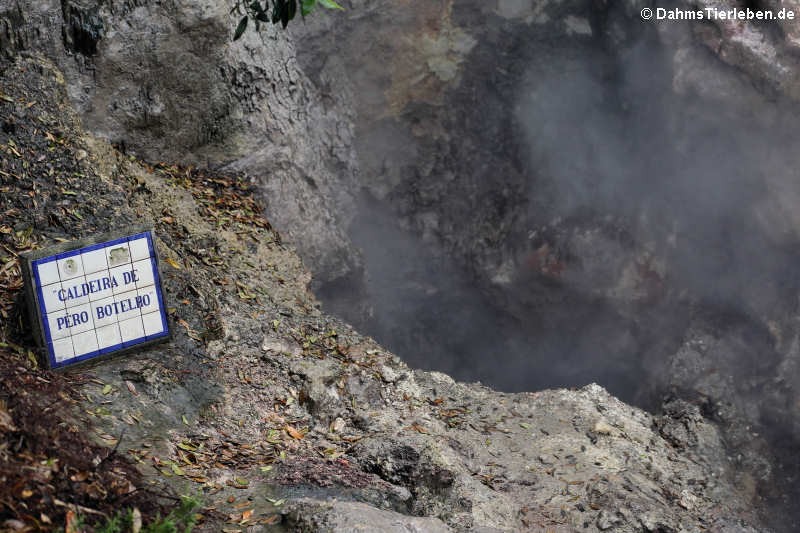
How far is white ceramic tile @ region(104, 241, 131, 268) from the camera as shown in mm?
3727

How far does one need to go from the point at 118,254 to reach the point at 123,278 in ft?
0.47

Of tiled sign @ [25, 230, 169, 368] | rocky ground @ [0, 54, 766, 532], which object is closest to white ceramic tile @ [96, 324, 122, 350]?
tiled sign @ [25, 230, 169, 368]

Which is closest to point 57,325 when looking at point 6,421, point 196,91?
point 6,421

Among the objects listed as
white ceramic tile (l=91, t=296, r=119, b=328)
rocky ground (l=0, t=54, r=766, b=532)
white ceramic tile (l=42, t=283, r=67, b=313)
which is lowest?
rocky ground (l=0, t=54, r=766, b=532)

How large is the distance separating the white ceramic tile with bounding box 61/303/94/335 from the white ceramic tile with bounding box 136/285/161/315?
11.6 inches

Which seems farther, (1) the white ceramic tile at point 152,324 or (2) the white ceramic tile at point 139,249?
(1) the white ceramic tile at point 152,324

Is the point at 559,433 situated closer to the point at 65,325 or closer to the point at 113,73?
the point at 65,325

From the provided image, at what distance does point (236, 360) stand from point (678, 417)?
4.29m

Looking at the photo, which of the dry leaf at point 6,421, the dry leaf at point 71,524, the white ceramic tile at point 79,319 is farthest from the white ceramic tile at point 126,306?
the dry leaf at point 71,524

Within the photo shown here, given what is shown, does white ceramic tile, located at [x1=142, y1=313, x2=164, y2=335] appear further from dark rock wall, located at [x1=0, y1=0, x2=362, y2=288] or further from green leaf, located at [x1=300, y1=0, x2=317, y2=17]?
dark rock wall, located at [x1=0, y1=0, x2=362, y2=288]

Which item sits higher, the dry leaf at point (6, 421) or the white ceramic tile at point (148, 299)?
the white ceramic tile at point (148, 299)

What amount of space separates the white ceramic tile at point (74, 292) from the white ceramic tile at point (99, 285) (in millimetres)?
22

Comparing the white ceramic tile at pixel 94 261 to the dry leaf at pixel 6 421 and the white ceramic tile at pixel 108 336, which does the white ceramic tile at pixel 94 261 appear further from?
the dry leaf at pixel 6 421

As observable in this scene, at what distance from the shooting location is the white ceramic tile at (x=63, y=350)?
3570mm
